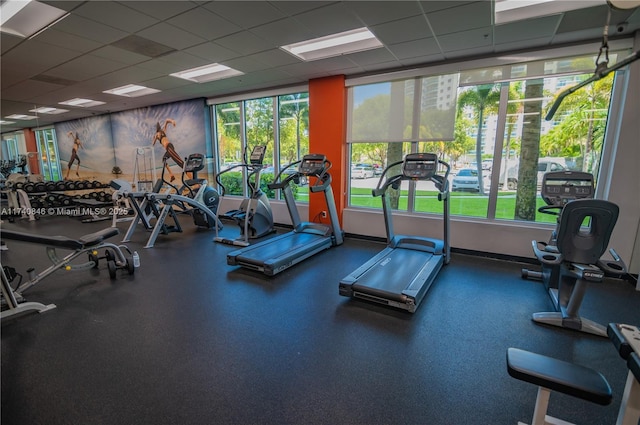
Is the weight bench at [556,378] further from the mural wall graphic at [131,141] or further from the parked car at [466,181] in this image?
the mural wall graphic at [131,141]

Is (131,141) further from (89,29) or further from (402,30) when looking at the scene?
(402,30)

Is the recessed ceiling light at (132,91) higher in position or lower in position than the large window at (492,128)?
higher

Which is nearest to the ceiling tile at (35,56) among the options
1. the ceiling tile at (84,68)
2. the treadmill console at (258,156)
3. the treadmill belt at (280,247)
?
the ceiling tile at (84,68)

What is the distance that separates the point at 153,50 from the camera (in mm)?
4082

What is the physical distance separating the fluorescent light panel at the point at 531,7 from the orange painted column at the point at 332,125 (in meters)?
2.65

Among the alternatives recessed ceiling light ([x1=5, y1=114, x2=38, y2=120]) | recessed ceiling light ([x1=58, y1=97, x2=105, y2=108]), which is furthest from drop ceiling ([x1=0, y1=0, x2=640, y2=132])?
recessed ceiling light ([x1=5, y1=114, x2=38, y2=120])

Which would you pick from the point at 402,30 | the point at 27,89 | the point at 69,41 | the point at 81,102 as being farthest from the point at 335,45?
the point at 81,102

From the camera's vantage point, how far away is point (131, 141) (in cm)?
895

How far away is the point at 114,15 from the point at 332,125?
3413 millimetres

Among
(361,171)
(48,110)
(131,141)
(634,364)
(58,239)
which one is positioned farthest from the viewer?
(131,141)

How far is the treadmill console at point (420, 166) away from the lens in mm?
3871

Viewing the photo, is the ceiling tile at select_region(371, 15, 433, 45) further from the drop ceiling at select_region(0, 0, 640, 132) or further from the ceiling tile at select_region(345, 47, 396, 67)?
the ceiling tile at select_region(345, 47, 396, 67)

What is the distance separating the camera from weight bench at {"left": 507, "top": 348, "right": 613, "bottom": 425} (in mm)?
1112

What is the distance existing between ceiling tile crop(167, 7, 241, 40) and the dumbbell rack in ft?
21.5
